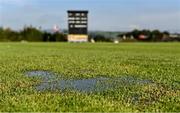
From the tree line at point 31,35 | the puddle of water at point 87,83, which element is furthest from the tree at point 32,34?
the puddle of water at point 87,83

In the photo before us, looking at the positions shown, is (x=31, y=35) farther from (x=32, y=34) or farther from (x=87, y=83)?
(x=87, y=83)

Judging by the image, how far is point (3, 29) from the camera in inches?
3986

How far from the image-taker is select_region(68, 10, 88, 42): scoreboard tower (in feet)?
284

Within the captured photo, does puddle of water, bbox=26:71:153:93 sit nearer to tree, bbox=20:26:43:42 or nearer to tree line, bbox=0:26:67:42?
tree line, bbox=0:26:67:42

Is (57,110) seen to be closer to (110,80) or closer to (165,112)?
(165,112)

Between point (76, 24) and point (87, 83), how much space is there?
77637 mm

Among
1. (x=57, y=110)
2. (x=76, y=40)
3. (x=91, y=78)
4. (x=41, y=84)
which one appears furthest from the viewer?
(x=76, y=40)

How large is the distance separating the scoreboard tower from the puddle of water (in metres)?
76.2

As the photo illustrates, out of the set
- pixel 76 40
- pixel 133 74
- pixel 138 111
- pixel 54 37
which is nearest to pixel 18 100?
pixel 138 111

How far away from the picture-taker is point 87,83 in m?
9.54

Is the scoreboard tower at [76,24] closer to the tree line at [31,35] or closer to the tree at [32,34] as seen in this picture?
the tree line at [31,35]

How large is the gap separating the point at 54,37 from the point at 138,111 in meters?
93.0

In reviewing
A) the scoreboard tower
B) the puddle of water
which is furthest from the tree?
the puddle of water

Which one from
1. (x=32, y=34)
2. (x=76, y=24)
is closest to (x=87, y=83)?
(x=76, y=24)
